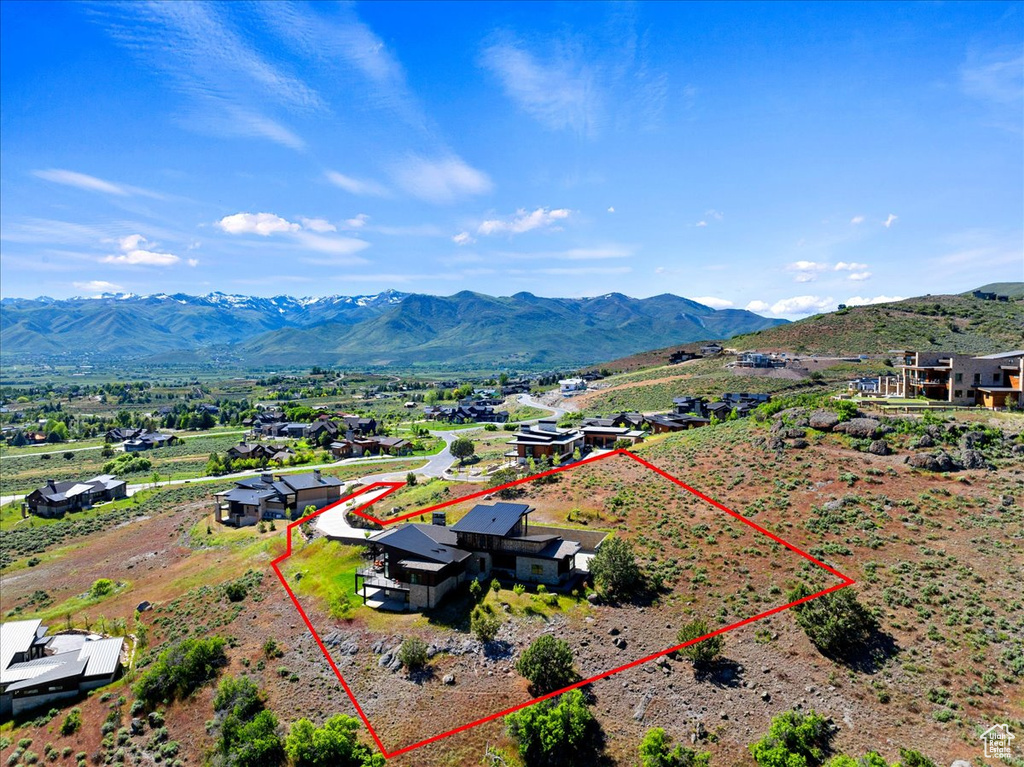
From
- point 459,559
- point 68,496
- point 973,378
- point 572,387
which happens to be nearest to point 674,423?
point 973,378

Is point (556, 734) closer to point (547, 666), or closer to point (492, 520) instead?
point (547, 666)

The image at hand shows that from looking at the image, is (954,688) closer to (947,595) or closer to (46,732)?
(947,595)

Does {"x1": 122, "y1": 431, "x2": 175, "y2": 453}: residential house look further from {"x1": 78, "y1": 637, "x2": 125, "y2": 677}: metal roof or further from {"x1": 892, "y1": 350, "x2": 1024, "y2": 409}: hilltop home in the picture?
{"x1": 892, "y1": 350, "x2": 1024, "y2": 409}: hilltop home

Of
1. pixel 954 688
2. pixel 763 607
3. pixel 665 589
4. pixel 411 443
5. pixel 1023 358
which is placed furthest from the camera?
pixel 411 443

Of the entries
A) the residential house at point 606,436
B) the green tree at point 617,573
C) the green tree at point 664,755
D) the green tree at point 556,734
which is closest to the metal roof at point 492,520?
the green tree at point 617,573

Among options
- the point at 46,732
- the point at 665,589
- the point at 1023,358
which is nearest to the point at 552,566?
the point at 665,589

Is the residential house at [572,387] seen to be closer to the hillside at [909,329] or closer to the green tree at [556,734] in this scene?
the hillside at [909,329]
